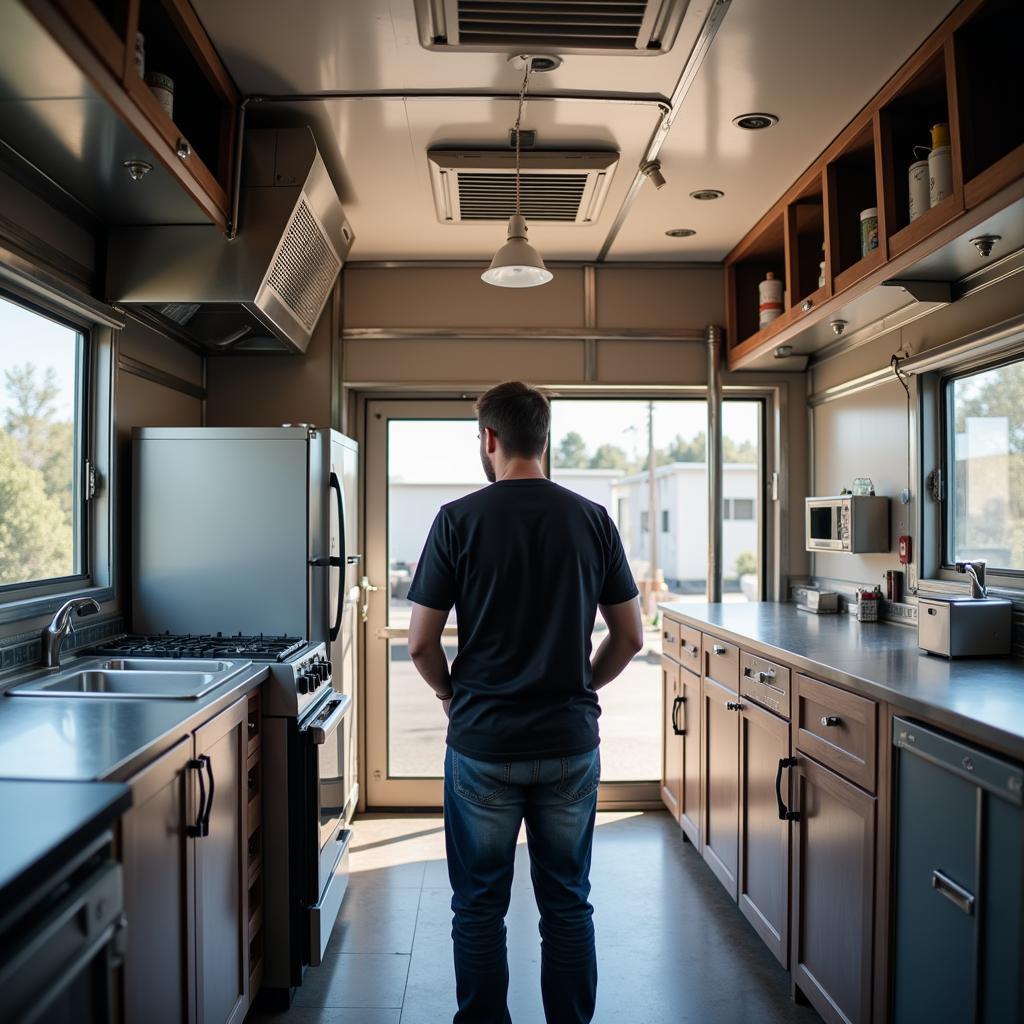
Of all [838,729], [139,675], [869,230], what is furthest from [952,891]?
[139,675]

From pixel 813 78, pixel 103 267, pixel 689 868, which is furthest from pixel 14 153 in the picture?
pixel 689 868

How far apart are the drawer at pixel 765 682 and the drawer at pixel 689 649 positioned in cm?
48

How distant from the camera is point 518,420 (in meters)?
1.87

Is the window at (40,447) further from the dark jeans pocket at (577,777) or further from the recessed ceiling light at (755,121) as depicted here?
the recessed ceiling light at (755,121)

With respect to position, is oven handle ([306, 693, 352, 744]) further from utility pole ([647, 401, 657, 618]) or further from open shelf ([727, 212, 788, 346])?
utility pole ([647, 401, 657, 618])

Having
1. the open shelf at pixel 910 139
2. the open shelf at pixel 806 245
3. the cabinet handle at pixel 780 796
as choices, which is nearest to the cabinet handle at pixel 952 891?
the cabinet handle at pixel 780 796

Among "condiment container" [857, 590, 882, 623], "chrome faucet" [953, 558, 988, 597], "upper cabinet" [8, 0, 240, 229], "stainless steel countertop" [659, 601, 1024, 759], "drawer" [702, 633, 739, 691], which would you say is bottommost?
"drawer" [702, 633, 739, 691]

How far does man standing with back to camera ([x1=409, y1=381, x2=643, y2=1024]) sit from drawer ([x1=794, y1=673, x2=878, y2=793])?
58 cm

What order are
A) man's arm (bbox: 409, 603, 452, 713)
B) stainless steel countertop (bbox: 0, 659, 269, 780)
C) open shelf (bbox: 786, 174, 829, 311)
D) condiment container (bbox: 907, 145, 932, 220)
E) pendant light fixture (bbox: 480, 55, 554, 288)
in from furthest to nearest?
open shelf (bbox: 786, 174, 829, 311) < pendant light fixture (bbox: 480, 55, 554, 288) < condiment container (bbox: 907, 145, 932, 220) < man's arm (bbox: 409, 603, 452, 713) < stainless steel countertop (bbox: 0, 659, 269, 780)

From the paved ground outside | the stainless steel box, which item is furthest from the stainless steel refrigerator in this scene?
the stainless steel box

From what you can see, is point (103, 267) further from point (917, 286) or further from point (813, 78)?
point (917, 286)

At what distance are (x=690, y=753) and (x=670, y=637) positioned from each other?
19.6 inches

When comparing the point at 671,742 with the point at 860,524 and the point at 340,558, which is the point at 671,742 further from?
the point at 340,558

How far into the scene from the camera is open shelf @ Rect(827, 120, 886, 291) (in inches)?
110
